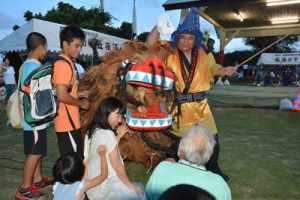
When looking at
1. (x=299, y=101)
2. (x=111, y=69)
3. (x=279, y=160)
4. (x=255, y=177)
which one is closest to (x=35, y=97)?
(x=111, y=69)

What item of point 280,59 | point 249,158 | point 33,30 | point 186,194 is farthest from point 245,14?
point 280,59

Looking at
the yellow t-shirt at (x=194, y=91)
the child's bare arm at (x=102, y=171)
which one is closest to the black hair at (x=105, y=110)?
the child's bare arm at (x=102, y=171)

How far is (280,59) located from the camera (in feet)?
75.4

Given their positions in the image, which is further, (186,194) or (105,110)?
(105,110)

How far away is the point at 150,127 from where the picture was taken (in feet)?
7.03

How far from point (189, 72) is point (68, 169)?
134 cm

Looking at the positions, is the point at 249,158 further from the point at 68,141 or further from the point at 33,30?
the point at 33,30

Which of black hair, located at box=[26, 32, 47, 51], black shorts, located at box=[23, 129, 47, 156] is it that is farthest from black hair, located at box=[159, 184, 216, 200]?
black hair, located at box=[26, 32, 47, 51]

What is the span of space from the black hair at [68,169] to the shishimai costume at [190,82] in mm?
971

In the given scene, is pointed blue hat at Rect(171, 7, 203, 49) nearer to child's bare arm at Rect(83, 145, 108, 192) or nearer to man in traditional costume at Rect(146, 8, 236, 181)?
man in traditional costume at Rect(146, 8, 236, 181)

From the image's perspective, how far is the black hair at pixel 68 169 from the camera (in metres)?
1.95

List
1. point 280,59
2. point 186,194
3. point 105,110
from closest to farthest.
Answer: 1. point 186,194
2. point 105,110
3. point 280,59

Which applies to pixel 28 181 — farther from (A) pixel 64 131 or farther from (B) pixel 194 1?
(B) pixel 194 1

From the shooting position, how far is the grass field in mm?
3057
